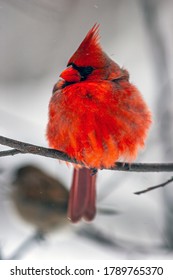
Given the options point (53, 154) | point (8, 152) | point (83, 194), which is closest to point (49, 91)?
point (83, 194)

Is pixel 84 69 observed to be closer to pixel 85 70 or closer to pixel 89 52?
pixel 85 70

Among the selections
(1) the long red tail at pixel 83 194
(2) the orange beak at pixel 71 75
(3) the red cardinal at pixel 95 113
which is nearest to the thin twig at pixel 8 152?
(3) the red cardinal at pixel 95 113

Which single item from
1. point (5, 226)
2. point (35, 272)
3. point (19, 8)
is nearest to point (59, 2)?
point (19, 8)

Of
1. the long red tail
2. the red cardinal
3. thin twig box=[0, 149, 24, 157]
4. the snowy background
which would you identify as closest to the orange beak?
the red cardinal

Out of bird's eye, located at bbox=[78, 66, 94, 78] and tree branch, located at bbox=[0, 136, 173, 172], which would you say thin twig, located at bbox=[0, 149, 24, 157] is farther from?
bird's eye, located at bbox=[78, 66, 94, 78]

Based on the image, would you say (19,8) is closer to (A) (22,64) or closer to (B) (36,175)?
(A) (22,64)

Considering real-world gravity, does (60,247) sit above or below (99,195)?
below
